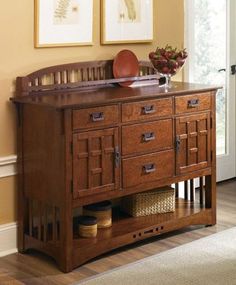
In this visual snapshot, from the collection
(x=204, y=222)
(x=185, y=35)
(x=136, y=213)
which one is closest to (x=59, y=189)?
Answer: (x=136, y=213)

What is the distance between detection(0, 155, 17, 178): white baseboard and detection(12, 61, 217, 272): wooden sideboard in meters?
0.05

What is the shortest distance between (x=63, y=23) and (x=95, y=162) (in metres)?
0.92

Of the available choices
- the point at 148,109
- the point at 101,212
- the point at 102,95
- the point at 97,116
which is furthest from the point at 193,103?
the point at 101,212

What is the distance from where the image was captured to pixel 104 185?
379cm

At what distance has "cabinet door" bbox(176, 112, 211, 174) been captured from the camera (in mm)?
4180

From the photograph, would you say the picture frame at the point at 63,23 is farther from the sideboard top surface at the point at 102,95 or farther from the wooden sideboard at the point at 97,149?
the sideboard top surface at the point at 102,95

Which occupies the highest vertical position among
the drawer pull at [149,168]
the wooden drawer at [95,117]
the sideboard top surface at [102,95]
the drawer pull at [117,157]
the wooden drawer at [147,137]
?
the sideboard top surface at [102,95]

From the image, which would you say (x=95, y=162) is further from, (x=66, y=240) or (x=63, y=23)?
(x=63, y=23)

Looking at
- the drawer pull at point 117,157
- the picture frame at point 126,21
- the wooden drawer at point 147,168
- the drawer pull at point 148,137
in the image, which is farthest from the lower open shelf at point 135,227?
the picture frame at point 126,21

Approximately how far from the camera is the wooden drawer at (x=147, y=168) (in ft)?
12.8

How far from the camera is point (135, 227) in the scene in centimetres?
407

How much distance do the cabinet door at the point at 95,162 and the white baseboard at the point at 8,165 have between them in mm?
471

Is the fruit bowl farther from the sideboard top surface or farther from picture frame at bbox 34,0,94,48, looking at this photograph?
picture frame at bbox 34,0,94,48

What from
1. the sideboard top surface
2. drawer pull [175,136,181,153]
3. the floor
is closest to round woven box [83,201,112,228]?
the floor
